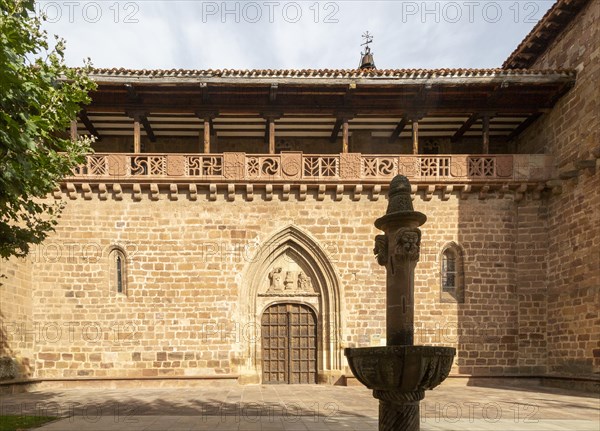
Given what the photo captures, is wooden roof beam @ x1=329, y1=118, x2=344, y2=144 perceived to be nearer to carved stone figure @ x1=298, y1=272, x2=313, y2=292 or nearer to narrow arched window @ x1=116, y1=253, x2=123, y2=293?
carved stone figure @ x1=298, y1=272, x2=313, y2=292

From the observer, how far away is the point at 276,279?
14.5 meters

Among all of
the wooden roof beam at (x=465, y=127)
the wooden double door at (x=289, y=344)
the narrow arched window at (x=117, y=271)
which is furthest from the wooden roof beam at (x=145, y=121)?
the wooden roof beam at (x=465, y=127)

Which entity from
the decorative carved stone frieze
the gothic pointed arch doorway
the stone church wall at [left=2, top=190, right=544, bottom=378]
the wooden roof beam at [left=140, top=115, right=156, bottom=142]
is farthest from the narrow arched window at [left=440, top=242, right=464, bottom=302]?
the wooden roof beam at [left=140, top=115, right=156, bottom=142]

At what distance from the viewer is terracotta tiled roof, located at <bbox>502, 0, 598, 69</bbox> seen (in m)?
13.5

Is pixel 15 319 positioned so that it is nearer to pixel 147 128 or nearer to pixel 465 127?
pixel 147 128

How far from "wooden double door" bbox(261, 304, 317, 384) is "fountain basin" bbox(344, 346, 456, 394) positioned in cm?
946

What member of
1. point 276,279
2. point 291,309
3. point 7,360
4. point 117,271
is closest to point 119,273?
point 117,271

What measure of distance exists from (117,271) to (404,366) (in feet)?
37.8

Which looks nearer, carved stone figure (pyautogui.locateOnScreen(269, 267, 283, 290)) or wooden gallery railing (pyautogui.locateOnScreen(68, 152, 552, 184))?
wooden gallery railing (pyautogui.locateOnScreen(68, 152, 552, 184))

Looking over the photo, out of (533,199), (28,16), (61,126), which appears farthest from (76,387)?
(533,199)

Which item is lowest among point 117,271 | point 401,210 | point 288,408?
point 288,408

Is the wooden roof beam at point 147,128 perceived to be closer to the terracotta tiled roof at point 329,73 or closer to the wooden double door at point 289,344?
the terracotta tiled roof at point 329,73

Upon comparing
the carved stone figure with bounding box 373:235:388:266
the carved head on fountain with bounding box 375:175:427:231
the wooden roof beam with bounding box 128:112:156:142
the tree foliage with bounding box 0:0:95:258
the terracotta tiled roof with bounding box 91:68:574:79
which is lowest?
the carved stone figure with bounding box 373:235:388:266

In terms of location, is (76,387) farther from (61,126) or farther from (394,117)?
(394,117)
